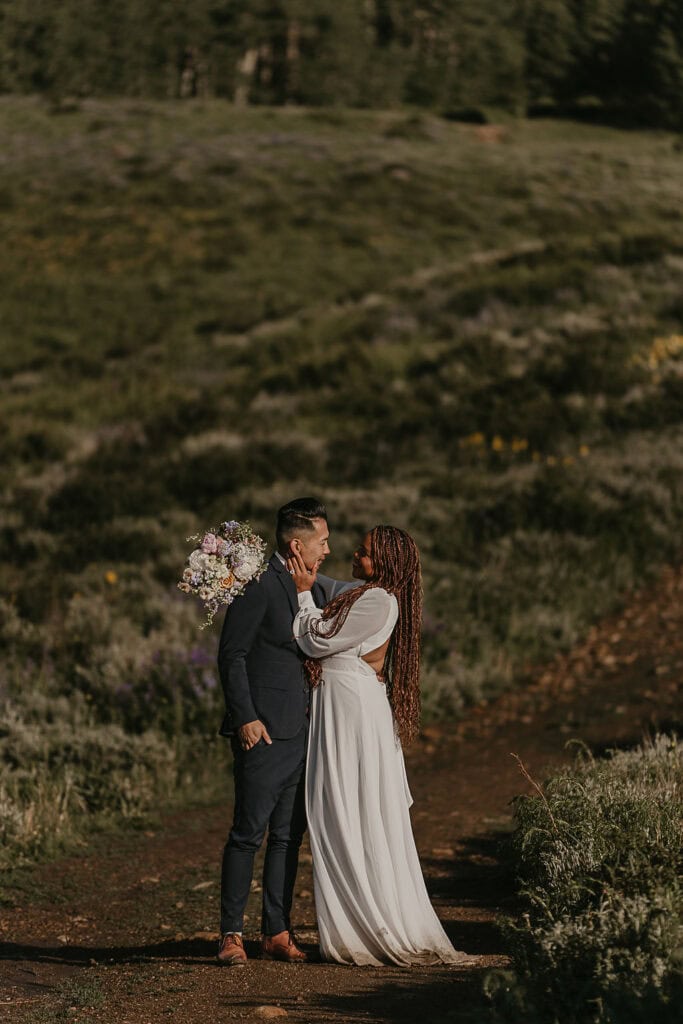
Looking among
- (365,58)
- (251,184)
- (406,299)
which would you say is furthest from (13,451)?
(365,58)

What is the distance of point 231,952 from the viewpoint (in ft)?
18.3

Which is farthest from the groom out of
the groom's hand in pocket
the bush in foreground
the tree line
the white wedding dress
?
the tree line

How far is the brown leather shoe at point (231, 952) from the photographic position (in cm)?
557

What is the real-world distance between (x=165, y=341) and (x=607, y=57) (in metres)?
49.2

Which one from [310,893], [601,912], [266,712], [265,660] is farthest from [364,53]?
[601,912]

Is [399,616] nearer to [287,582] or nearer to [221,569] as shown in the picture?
[287,582]

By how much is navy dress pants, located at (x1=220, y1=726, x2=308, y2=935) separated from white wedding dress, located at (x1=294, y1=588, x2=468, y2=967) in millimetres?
136

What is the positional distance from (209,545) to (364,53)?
6966 cm

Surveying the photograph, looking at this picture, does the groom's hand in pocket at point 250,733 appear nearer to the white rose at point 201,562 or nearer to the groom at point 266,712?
the groom at point 266,712

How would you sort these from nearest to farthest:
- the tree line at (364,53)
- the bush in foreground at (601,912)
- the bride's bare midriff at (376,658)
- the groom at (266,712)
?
the bush in foreground at (601,912), the groom at (266,712), the bride's bare midriff at (376,658), the tree line at (364,53)

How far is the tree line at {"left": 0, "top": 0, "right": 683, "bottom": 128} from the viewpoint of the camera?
66500mm

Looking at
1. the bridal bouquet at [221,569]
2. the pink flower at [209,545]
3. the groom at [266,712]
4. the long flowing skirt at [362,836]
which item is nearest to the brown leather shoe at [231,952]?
the groom at [266,712]

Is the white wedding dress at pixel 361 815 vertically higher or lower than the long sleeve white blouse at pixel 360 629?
lower

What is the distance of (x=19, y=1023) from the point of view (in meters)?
4.86
